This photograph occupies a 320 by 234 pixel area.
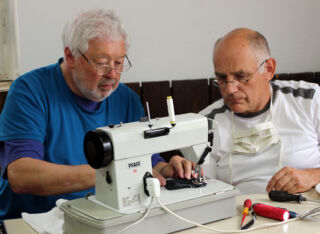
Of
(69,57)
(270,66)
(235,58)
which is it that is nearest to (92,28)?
(69,57)

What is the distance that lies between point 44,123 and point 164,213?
82 cm

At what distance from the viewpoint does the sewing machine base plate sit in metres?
1.26

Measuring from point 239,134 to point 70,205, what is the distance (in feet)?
3.39

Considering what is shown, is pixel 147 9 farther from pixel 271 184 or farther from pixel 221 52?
pixel 271 184

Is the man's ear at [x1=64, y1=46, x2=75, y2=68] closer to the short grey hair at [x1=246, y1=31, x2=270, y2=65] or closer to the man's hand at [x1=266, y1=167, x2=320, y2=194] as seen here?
the short grey hair at [x1=246, y1=31, x2=270, y2=65]

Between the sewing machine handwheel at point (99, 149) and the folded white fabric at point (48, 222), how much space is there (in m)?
0.26

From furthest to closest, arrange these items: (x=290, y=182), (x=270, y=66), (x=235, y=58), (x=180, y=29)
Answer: (x=180, y=29) < (x=270, y=66) < (x=235, y=58) < (x=290, y=182)

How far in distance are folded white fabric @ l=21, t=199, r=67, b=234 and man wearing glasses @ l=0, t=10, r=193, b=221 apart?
18cm

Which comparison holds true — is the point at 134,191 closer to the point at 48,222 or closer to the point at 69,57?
the point at 48,222

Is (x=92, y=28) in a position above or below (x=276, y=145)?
above

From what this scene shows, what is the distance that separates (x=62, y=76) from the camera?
2.04 meters

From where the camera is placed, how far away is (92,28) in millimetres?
1843

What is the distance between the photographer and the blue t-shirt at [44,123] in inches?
72.6

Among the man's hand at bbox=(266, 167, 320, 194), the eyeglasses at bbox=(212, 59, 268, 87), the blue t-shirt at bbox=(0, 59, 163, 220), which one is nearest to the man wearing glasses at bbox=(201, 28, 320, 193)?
the eyeglasses at bbox=(212, 59, 268, 87)
